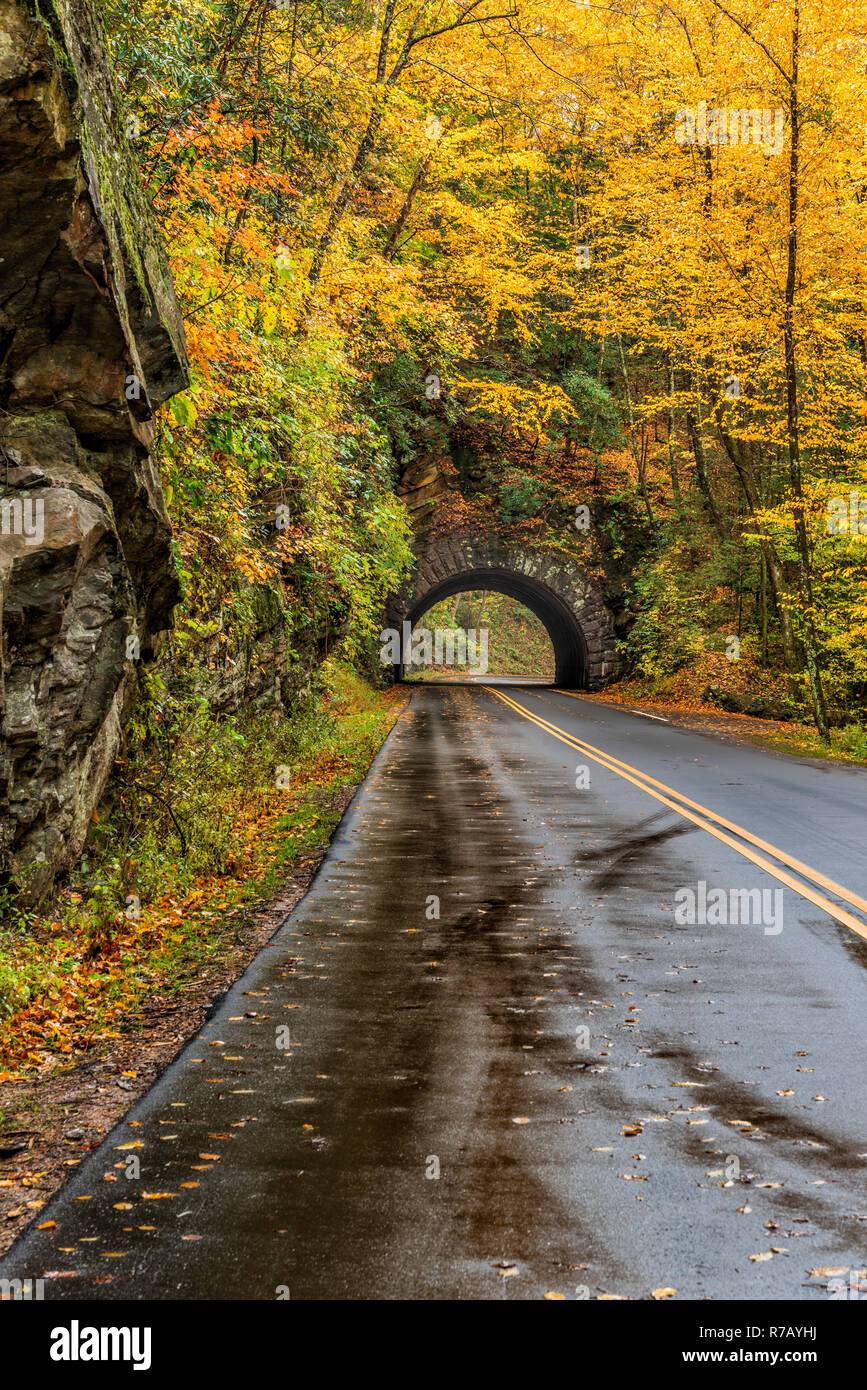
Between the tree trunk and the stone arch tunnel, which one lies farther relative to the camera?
the stone arch tunnel

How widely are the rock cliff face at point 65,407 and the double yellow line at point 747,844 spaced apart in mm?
A: 5348

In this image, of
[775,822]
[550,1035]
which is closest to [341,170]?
[775,822]

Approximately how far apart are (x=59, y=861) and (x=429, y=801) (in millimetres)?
6259

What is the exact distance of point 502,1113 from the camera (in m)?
4.31

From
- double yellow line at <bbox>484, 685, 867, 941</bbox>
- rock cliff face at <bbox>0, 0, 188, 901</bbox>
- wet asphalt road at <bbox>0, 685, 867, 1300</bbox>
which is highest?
rock cliff face at <bbox>0, 0, 188, 901</bbox>

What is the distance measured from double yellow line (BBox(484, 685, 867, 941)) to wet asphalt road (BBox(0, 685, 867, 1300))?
0.51 feet

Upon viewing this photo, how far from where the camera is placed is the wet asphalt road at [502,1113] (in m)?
3.22

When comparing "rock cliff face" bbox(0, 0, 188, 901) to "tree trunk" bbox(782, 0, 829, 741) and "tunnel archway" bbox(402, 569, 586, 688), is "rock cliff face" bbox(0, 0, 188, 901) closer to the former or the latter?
"tree trunk" bbox(782, 0, 829, 741)

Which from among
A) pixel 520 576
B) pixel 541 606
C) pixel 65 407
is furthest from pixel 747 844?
pixel 541 606

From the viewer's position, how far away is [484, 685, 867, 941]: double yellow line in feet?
24.4

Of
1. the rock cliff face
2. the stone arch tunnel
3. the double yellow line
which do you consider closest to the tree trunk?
the double yellow line

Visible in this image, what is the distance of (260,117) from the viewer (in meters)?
13.0

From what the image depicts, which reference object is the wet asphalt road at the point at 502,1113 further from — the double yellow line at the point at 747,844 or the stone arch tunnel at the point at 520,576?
the stone arch tunnel at the point at 520,576

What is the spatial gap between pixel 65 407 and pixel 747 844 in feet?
22.5
